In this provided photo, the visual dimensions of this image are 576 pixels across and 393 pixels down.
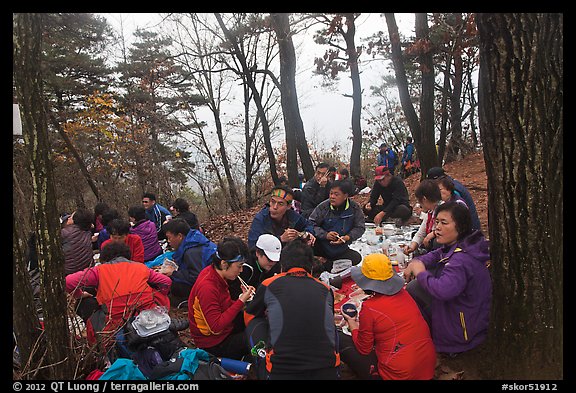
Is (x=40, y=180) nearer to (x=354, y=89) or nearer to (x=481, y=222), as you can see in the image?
(x=481, y=222)

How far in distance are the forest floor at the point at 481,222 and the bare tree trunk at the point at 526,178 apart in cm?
47

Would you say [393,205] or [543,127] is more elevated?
[543,127]

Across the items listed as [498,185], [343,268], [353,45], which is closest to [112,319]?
[343,268]

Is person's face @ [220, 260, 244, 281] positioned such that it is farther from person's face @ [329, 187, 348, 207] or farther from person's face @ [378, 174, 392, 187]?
person's face @ [378, 174, 392, 187]

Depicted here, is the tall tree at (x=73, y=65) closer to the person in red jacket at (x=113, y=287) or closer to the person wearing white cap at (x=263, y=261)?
the person in red jacket at (x=113, y=287)

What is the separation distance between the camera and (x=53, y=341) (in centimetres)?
254

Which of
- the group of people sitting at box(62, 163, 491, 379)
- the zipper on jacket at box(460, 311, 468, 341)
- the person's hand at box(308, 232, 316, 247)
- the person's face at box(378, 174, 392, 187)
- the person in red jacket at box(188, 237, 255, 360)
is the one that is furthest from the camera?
the person's face at box(378, 174, 392, 187)

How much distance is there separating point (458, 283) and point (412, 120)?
24.8 ft

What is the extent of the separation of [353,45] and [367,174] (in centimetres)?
607

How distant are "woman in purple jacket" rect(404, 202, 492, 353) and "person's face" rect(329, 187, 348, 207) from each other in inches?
83.7

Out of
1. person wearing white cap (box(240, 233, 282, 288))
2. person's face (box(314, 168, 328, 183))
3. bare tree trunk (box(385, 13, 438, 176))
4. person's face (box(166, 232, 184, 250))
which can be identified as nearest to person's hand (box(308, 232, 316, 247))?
person wearing white cap (box(240, 233, 282, 288))

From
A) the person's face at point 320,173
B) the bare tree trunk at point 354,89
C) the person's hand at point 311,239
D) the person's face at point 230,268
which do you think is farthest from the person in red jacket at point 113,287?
the bare tree trunk at point 354,89

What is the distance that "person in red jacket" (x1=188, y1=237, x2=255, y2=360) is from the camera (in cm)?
323

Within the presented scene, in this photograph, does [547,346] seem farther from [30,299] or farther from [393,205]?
[393,205]
